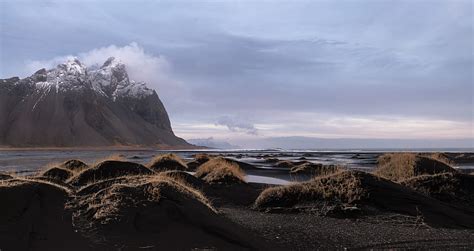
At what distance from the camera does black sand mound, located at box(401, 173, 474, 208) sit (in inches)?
772

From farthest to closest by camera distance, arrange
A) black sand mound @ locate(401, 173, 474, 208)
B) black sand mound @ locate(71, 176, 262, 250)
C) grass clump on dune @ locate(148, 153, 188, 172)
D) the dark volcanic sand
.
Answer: grass clump on dune @ locate(148, 153, 188, 172) → black sand mound @ locate(401, 173, 474, 208) → the dark volcanic sand → black sand mound @ locate(71, 176, 262, 250)

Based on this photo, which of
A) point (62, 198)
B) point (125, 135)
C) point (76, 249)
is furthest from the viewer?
point (125, 135)

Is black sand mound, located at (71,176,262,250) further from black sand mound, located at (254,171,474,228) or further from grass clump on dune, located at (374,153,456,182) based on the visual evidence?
grass clump on dune, located at (374,153,456,182)

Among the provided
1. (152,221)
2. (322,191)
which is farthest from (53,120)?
(152,221)

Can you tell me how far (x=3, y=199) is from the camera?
39.3 feet

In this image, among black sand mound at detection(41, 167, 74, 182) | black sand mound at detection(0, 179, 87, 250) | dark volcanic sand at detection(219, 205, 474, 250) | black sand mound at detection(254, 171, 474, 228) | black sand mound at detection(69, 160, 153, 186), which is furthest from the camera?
black sand mound at detection(41, 167, 74, 182)

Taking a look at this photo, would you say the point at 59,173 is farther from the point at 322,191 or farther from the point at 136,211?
the point at 136,211

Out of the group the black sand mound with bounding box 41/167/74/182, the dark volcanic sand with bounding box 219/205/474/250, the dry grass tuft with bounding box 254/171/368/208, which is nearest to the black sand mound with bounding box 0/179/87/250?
the dark volcanic sand with bounding box 219/205/474/250

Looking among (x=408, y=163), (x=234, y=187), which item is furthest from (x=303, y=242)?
(x=408, y=163)

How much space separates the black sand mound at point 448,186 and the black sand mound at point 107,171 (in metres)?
15.3

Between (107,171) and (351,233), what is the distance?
1787 centimetres

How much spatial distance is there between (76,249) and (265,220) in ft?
21.8

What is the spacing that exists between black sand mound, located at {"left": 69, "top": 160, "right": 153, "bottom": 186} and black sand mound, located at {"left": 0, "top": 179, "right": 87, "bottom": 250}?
11.5 meters

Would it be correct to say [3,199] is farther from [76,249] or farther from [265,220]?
[265,220]
